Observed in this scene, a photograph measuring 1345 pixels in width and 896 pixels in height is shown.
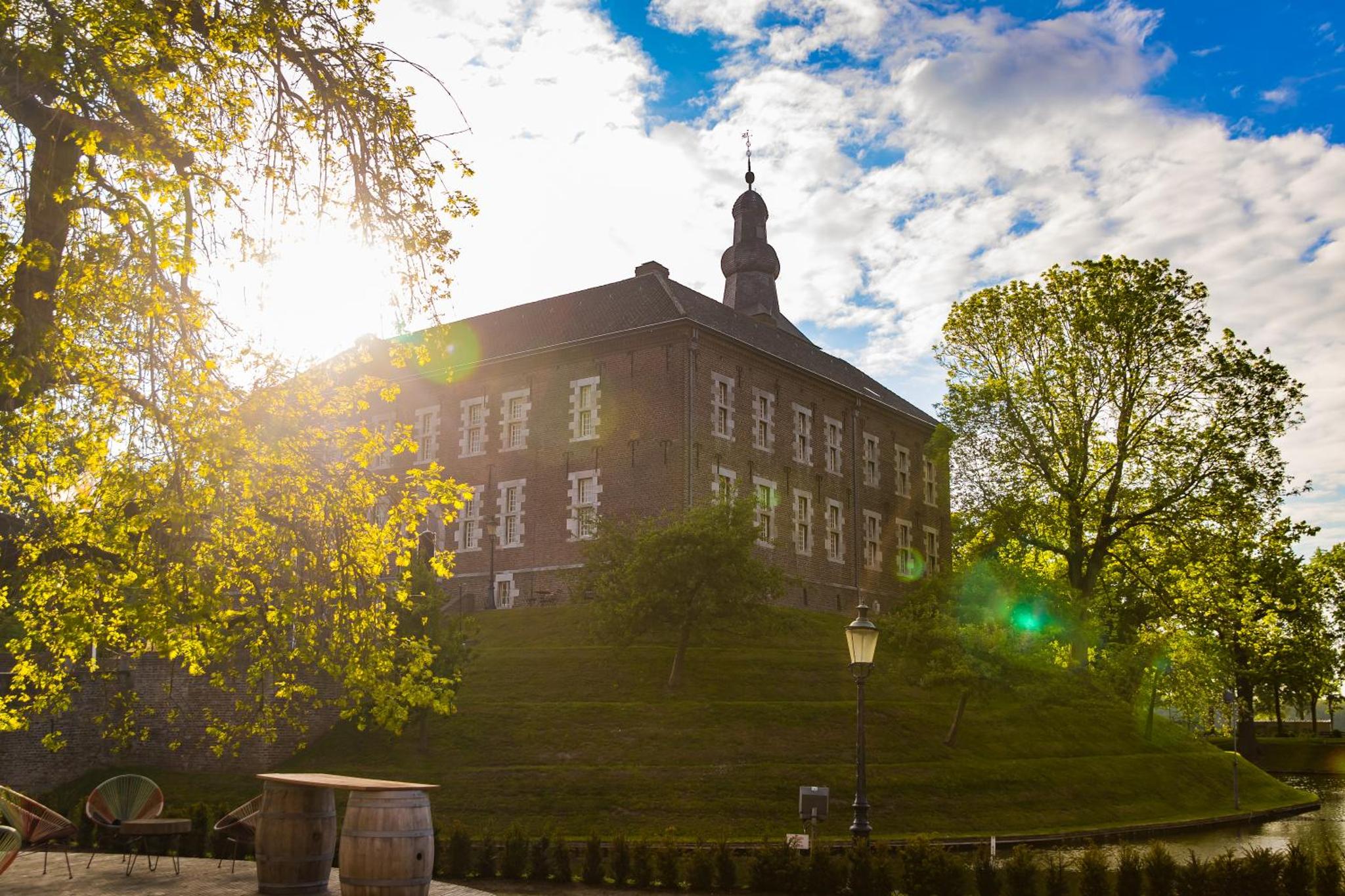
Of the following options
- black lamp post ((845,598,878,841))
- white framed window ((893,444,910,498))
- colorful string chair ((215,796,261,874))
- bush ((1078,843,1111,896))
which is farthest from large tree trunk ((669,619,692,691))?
white framed window ((893,444,910,498))

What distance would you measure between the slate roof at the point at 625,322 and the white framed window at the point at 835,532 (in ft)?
17.9

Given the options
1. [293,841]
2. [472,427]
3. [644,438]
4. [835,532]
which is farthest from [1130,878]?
[472,427]

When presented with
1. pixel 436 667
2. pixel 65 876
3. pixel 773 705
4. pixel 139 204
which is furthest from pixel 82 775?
pixel 139 204

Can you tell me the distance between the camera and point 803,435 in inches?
1897

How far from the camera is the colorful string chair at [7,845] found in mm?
11484

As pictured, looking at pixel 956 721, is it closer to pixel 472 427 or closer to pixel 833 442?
pixel 833 442

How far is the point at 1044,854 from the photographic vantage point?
22047 millimetres

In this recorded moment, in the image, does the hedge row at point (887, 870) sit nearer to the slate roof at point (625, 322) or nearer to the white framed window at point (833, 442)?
the slate roof at point (625, 322)

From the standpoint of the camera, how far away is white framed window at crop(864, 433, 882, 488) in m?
52.6

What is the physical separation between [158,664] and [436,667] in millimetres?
9494

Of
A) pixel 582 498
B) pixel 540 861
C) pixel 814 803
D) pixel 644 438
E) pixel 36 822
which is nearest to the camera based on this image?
pixel 36 822

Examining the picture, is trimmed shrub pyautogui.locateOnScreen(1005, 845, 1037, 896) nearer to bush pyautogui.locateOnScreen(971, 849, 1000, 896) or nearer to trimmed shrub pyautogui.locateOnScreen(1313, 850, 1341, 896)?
bush pyautogui.locateOnScreen(971, 849, 1000, 896)

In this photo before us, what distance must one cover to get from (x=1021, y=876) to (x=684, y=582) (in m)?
17.2

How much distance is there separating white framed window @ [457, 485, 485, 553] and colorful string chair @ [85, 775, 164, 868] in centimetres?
2888
